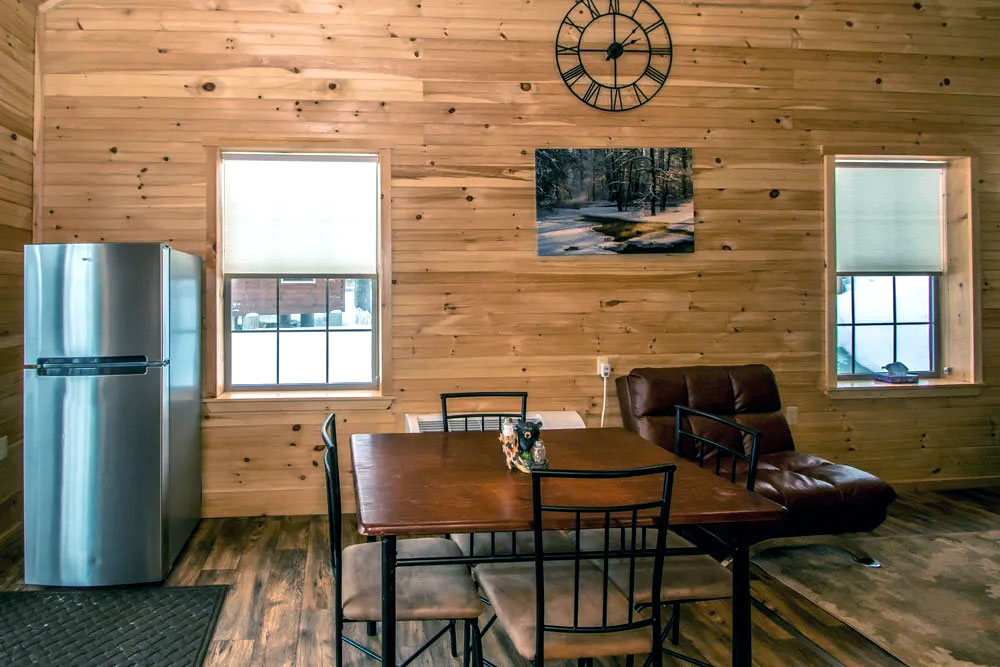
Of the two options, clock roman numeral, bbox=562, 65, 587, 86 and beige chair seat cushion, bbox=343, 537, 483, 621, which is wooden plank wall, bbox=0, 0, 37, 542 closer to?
beige chair seat cushion, bbox=343, 537, 483, 621

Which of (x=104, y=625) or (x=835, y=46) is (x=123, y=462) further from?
(x=835, y=46)

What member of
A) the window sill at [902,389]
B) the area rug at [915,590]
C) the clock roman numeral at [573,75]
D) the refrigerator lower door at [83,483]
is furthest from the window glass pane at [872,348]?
the refrigerator lower door at [83,483]

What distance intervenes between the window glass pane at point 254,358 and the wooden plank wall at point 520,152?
223mm

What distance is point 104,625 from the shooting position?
9.30ft

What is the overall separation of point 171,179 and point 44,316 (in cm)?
123

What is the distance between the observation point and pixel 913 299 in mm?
4793

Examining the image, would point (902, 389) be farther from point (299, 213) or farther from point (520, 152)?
point (299, 213)

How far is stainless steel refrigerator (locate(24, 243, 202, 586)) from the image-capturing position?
3168 millimetres

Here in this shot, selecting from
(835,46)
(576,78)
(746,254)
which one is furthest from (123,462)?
(835,46)

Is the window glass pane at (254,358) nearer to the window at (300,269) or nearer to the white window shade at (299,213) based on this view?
the window at (300,269)

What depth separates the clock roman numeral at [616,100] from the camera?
4.39 metres

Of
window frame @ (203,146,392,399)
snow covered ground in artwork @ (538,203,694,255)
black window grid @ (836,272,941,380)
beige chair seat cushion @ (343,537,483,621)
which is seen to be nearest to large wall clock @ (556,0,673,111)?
snow covered ground in artwork @ (538,203,694,255)

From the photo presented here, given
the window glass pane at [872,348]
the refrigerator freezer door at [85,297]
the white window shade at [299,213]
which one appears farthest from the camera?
the window glass pane at [872,348]

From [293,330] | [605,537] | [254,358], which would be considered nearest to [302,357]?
[293,330]
